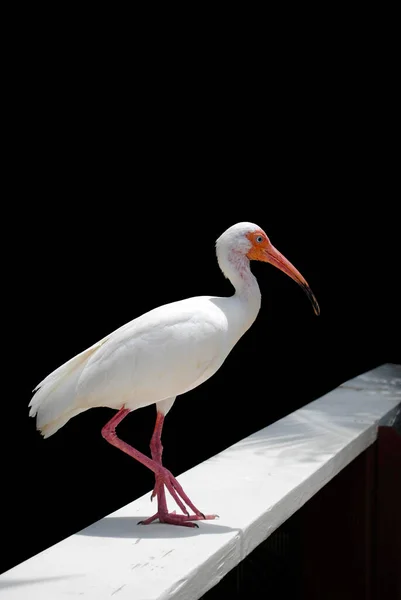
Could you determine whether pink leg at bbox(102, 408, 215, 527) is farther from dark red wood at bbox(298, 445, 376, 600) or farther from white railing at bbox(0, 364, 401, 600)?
dark red wood at bbox(298, 445, 376, 600)

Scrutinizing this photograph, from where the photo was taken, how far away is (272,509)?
2303 millimetres

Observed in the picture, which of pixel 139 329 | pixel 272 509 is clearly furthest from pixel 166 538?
pixel 139 329

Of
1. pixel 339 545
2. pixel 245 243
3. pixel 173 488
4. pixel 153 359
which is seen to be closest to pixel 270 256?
pixel 245 243

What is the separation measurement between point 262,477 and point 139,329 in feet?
2.41

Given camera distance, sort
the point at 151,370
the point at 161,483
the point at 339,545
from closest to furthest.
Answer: the point at 151,370, the point at 161,483, the point at 339,545

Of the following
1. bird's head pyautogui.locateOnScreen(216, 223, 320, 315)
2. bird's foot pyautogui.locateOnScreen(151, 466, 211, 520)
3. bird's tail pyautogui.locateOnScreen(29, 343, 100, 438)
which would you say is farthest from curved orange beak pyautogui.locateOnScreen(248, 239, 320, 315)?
bird's foot pyautogui.locateOnScreen(151, 466, 211, 520)

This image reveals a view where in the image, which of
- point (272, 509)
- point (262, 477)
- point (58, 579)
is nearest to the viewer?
point (58, 579)

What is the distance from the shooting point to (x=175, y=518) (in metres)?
2.18

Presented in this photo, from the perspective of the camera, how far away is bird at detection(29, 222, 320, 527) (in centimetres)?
211

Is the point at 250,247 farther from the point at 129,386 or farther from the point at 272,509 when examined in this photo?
the point at 272,509

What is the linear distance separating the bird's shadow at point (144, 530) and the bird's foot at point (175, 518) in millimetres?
11

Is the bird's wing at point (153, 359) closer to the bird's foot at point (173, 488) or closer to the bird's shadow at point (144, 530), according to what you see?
the bird's foot at point (173, 488)

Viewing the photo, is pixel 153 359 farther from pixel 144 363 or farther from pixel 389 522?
pixel 389 522

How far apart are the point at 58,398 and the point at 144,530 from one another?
0.40m
